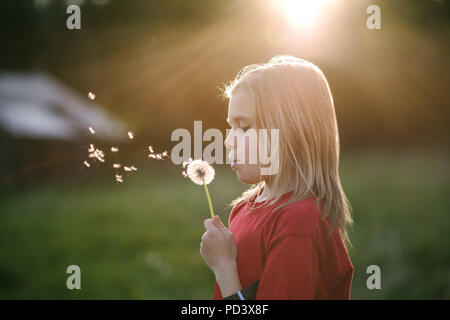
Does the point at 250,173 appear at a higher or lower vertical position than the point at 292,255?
higher

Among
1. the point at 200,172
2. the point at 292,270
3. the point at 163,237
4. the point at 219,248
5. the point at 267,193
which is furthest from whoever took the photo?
the point at 163,237

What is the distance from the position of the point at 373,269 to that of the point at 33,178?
156 inches

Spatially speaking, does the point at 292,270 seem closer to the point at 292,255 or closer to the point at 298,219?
the point at 292,255

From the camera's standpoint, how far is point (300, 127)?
54.2 inches

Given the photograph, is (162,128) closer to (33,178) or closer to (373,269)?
(33,178)

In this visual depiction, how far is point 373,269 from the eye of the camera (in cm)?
405

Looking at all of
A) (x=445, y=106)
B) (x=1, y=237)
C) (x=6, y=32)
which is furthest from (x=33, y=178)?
(x=445, y=106)

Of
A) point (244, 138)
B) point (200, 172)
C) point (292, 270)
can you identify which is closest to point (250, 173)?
point (244, 138)

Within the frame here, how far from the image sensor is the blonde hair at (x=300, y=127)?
1.37 m

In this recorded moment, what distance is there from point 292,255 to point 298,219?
10 cm

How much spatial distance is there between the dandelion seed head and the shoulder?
1.27 ft

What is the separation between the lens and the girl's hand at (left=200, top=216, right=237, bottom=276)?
4.45ft

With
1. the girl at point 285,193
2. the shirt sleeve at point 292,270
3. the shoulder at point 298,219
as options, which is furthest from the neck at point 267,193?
the shirt sleeve at point 292,270

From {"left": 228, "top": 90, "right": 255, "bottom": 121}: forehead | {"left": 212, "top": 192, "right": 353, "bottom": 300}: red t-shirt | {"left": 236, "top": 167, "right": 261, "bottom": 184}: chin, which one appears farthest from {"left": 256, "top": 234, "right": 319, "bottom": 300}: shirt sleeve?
{"left": 228, "top": 90, "right": 255, "bottom": 121}: forehead
